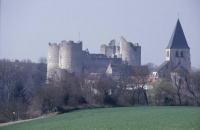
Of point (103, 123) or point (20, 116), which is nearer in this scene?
point (103, 123)

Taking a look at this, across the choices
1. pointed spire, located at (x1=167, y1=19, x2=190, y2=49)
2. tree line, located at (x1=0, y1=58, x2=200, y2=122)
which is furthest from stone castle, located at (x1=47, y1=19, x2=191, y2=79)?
tree line, located at (x1=0, y1=58, x2=200, y2=122)

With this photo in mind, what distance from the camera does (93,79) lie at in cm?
5247

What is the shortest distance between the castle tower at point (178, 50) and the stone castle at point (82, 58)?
12.9 ft

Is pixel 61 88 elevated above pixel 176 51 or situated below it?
below

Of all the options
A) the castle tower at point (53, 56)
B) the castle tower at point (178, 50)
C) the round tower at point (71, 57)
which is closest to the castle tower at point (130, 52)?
the castle tower at point (178, 50)

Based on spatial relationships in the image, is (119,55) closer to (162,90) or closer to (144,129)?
(162,90)

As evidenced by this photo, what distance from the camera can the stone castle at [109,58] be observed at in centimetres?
6412

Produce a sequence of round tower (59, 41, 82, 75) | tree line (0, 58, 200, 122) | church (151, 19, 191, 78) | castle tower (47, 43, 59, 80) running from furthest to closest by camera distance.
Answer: church (151, 19, 191, 78) < castle tower (47, 43, 59, 80) < round tower (59, 41, 82, 75) < tree line (0, 58, 200, 122)

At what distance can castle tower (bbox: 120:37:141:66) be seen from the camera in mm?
69188

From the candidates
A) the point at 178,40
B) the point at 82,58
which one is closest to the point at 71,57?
the point at 82,58

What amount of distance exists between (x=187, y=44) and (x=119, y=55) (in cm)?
887

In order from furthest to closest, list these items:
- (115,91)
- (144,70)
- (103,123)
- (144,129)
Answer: (144,70), (115,91), (103,123), (144,129)

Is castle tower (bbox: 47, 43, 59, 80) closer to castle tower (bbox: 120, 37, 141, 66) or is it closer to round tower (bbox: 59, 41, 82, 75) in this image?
round tower (bbox: 59, 41, 82, 75)

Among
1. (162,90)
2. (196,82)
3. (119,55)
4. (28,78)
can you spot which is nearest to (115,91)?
(162,90)
